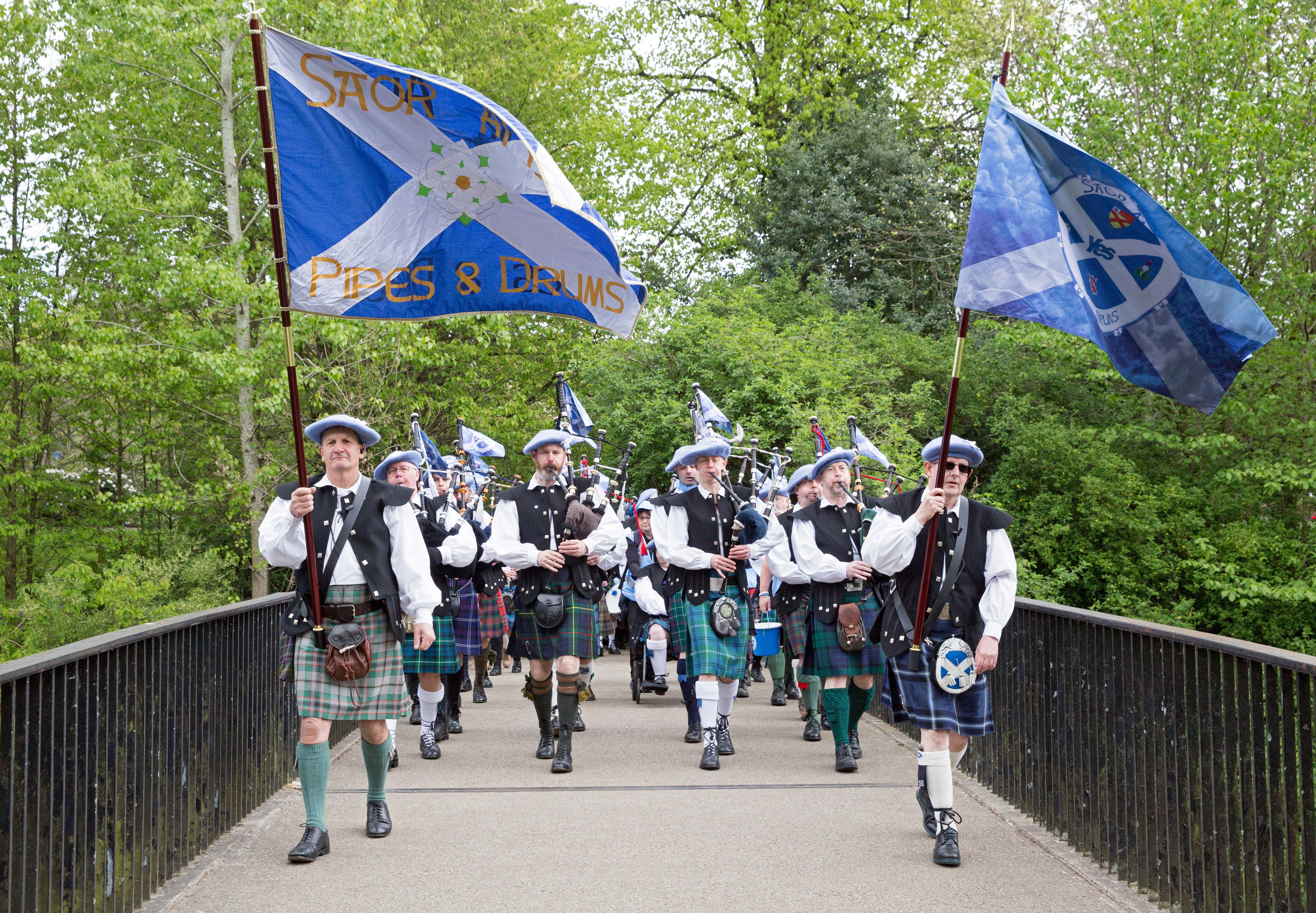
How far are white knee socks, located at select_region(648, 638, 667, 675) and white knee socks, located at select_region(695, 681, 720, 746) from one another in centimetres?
207

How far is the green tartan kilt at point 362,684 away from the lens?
542 cm

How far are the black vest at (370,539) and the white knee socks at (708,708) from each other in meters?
2.78

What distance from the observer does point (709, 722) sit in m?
7.86

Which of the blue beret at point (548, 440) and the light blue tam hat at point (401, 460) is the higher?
the blue beret at point (548, 440)

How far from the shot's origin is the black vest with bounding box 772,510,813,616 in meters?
8.88

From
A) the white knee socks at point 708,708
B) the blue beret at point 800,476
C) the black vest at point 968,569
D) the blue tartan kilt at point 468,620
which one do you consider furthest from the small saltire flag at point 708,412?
the black vest at point 968,569

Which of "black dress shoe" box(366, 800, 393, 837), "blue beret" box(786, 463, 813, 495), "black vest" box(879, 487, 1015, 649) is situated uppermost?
"blue beret" box(786, 463, 813, 495)

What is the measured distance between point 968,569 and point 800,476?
3.80 metres

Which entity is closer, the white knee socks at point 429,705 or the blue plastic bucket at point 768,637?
the white knee socks at point 429,705

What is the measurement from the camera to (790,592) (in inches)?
359

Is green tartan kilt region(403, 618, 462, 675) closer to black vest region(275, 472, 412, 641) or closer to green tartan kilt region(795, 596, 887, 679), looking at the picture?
green tartan kilt region(795, 596, 887, 679)

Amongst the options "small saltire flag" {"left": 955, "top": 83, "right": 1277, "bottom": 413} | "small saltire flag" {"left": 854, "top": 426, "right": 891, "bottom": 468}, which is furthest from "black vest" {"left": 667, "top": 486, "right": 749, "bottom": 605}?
"small saltire flag" {"left": 854, "top": 426, "right": 891, "bottom": 468}

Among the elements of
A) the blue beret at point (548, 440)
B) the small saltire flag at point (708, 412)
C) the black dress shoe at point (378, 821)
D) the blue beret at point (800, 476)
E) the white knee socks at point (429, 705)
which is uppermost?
the small saltire flag at point (708, 412)

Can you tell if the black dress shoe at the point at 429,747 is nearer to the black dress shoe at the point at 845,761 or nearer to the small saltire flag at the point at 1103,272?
the black dress shoe at the point at 845,761
